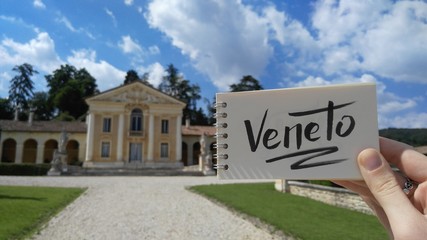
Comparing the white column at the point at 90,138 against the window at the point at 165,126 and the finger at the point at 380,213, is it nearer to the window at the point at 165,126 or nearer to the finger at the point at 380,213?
the window at the point at 165,126

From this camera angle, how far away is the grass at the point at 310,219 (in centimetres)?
725

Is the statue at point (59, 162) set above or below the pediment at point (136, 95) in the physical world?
below

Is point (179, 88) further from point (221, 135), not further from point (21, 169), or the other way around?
point (221, 135)

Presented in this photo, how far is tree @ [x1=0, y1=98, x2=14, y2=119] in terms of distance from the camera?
198ft

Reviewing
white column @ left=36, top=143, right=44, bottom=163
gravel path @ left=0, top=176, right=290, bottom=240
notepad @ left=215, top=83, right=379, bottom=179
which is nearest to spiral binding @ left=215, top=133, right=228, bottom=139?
notepad @ left=215, top=83, right=379, bottom=179

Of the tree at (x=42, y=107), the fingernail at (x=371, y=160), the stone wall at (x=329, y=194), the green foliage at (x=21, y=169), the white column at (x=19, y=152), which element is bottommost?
the stone wall at (x=329, y=194)

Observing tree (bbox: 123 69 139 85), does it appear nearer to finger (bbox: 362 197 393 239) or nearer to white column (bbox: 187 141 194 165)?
white column (bbox: 187 141 194 165)

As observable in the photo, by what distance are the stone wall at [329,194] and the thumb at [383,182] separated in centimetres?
953

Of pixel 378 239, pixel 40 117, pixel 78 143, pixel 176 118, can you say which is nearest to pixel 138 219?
pixel 378 239

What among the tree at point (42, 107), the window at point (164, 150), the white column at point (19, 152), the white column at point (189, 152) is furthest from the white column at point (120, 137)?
the tree at point (42, 107)

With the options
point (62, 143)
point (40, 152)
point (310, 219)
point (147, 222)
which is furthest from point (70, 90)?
point (310, 219)

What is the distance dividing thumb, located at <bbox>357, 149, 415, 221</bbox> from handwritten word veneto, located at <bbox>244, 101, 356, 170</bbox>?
0.12 metres

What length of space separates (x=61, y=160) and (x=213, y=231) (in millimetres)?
27256

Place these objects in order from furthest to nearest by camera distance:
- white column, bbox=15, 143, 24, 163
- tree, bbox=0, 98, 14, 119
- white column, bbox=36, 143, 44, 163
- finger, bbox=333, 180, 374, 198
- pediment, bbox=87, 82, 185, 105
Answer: tree, bbox=0, 98, 14, 119 → white column, bbox=36, 143, 44, 163 → pediment, bbox=87, 82, 185, 105 → white column, bbox=15, 143, 24, 163 → finger, bbox=333, 180, 374, 198
